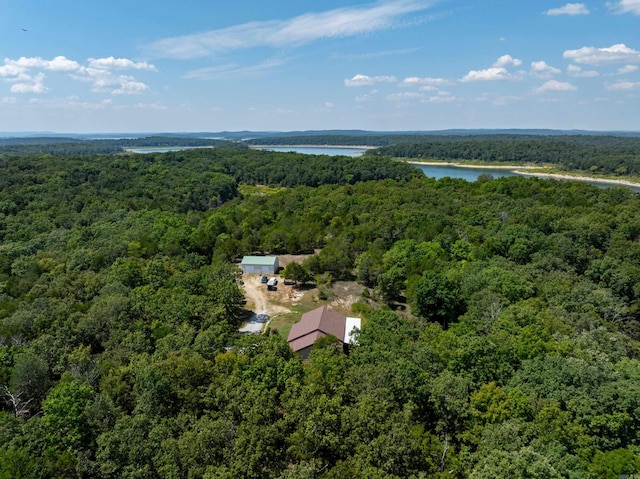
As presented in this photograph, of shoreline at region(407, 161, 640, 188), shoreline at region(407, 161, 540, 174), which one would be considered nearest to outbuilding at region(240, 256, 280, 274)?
shoreline at region(407, 161, 640, 188)

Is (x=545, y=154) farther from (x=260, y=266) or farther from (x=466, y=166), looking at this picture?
(x=260, y=266)

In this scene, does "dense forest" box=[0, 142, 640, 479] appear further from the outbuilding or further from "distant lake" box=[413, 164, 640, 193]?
"distant lake" box=[413, 164, 640, 193]

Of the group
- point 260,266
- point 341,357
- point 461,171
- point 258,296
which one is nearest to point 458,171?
point 461,171

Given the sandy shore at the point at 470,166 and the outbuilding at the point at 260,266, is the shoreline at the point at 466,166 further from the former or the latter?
the outbuilding at the point at 260,266

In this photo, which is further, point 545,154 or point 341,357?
point 545,154

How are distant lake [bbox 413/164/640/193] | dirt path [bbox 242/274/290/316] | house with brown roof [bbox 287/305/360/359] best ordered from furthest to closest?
distant lake [bbox 413/164/640/193]
dirt path [bbox 242/274/290/316]
house with brown roof [bbox 287/305/360/359]

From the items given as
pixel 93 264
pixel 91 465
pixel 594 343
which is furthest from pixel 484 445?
pixel 93 264
